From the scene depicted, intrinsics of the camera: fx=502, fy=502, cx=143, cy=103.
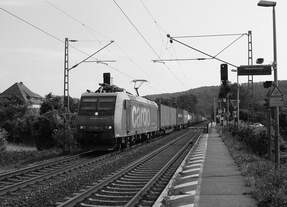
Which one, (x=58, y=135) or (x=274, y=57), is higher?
(x=274, y=57)

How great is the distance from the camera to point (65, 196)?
1168cm

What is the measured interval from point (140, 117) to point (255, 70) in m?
8.72

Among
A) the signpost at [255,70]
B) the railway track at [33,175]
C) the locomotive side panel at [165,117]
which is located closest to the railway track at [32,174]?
the railway track at [33,175]

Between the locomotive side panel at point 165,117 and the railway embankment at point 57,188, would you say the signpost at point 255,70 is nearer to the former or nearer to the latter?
the railway embankment at point 57,188

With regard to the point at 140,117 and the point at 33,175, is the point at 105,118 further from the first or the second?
the point at 33,175

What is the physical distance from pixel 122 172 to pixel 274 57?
8201mm

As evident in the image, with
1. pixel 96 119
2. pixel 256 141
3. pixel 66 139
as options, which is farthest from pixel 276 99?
pixel 66 139

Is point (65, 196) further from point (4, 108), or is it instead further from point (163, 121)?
point (4, 108)

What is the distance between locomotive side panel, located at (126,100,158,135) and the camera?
27.5 meters

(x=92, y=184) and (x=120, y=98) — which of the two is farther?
(x=120, y=98)

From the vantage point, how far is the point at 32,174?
639 inches

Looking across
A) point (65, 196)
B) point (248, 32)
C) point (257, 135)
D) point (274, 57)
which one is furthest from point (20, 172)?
point (248, 32)

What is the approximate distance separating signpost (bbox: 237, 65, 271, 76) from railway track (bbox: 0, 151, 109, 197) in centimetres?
1021

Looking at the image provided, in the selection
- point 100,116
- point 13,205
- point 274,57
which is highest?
point 274,57
